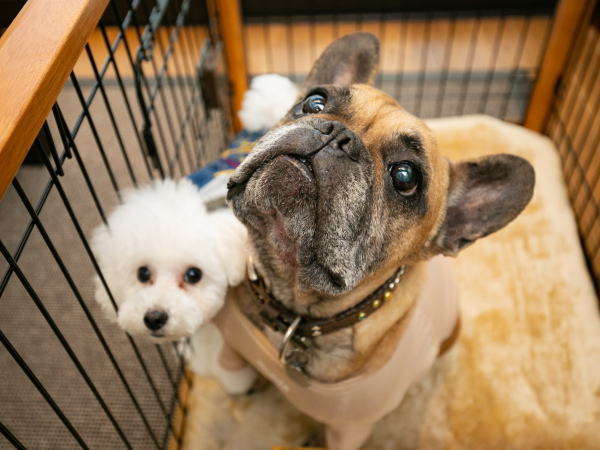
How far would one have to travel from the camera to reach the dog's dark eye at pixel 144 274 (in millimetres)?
1608

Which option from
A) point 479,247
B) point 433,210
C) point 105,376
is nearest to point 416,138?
point 433,210

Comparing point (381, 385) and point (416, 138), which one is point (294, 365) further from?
point (416, 138)

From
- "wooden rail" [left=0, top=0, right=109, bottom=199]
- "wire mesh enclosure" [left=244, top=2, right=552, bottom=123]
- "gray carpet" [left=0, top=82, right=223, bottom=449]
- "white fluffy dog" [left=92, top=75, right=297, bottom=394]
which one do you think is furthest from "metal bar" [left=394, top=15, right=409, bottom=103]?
"wooden rail" [left=0, top=0, right=109, bottom=199]

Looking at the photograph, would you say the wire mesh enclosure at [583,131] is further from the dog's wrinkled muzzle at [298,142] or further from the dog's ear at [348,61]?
the dog's wrinkled muzzle at [298,142]

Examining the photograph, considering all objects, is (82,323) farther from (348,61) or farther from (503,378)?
(503,378)

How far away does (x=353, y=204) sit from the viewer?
1.22 meters

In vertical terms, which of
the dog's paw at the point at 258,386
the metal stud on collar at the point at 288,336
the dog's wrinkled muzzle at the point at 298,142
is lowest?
the dog's paw at the point at 258,386

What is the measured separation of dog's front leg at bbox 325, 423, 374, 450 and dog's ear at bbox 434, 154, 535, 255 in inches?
26.1

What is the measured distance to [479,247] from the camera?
8.47ft

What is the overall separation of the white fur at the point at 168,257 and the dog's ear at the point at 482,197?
2.14 ft

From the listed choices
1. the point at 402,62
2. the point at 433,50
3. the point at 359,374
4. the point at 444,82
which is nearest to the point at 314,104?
the point at 359,374

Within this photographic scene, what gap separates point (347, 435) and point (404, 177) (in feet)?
3.03

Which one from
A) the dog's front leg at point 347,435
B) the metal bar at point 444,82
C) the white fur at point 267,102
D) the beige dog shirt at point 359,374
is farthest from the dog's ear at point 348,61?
the metal bar at point 444,82

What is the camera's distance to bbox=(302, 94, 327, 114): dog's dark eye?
1.50 metres
